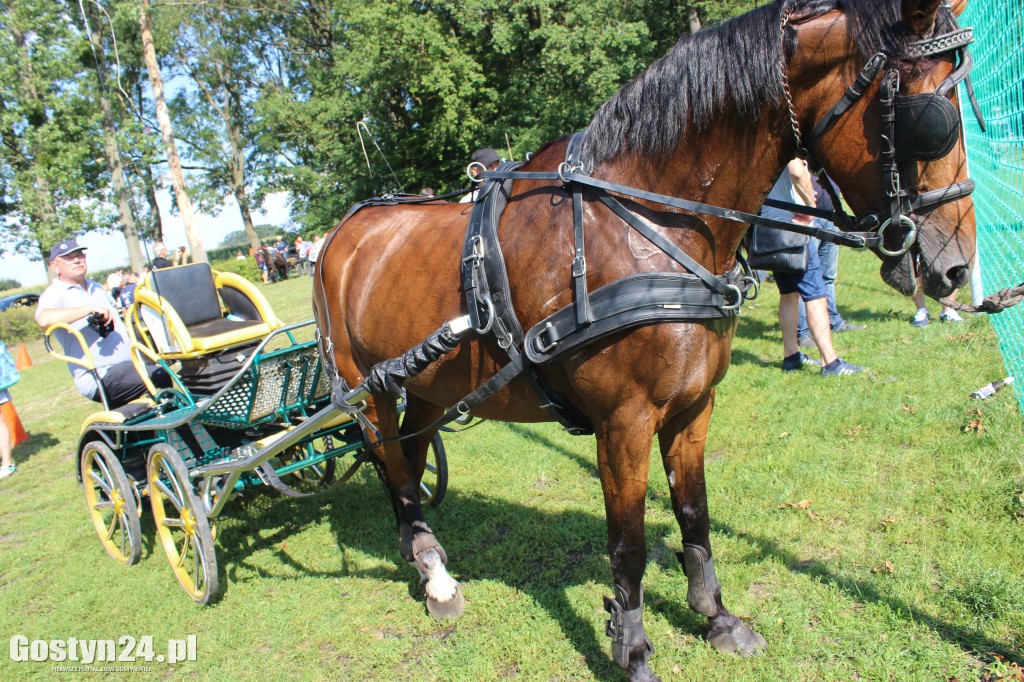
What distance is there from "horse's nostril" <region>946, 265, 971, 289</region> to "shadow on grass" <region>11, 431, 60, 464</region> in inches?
361

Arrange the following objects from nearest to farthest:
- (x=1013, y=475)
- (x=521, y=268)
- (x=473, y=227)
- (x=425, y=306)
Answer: (x=521, y=268)
(x=473, y=227)
(x=425, y=306)
(x=1013, y=475)

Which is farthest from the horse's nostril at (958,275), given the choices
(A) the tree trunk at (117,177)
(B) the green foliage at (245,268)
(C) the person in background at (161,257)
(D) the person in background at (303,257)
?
(B) the green foliage at (245,268)

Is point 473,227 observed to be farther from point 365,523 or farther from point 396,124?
point 396,124

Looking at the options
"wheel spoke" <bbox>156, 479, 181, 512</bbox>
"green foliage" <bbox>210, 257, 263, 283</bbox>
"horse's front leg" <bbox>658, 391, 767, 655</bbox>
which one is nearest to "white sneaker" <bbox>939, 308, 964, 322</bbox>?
"horse's front leg" <bbox>658, 391, 767, 655</bbox>

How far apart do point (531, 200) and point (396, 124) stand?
28.6 metres

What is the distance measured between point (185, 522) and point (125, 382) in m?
1.75

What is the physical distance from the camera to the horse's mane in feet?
6.05

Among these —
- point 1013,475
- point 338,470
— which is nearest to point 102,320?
point 338,470

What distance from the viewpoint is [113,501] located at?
14.6ft

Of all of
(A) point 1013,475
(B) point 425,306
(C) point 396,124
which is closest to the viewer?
(B) point 425,306

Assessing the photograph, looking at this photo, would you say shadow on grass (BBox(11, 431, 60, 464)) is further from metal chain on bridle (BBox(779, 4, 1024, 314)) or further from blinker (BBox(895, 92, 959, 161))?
blinker (BBox(895, 92, 959, 161))

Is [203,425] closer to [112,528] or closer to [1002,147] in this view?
[112,528]

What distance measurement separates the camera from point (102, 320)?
16.1 ft

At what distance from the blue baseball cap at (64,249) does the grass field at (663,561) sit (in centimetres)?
217
